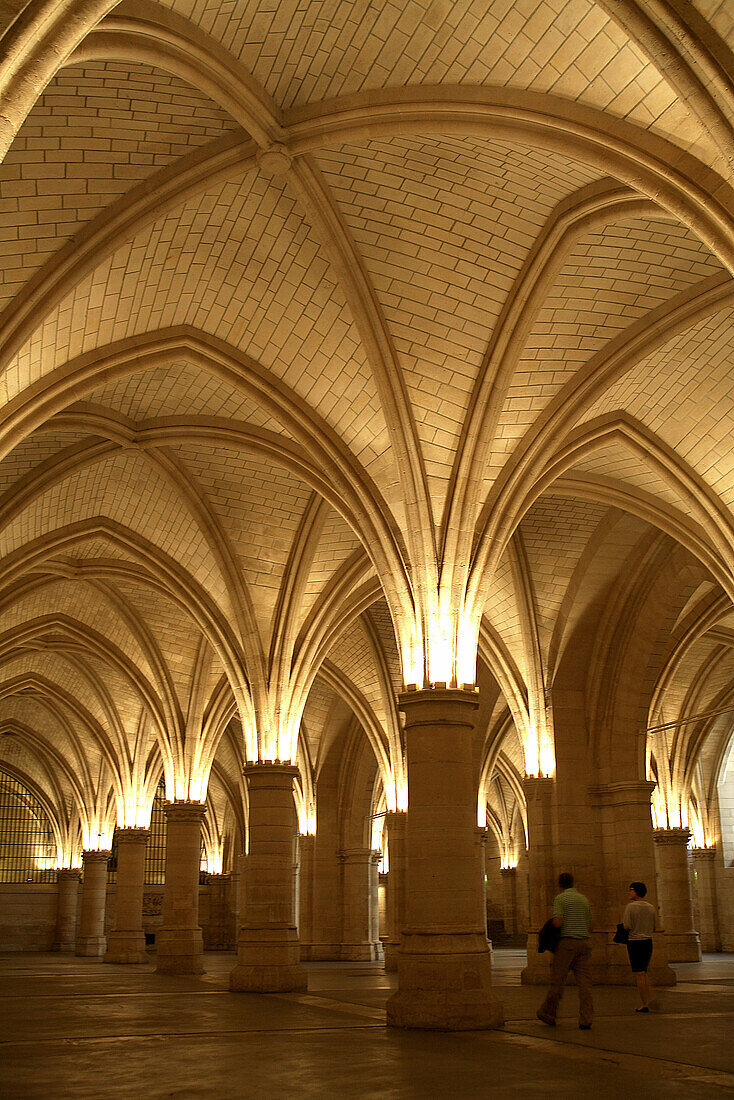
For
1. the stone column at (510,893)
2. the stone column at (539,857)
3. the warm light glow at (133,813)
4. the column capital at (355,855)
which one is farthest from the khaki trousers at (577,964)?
the stone column at (510,893)

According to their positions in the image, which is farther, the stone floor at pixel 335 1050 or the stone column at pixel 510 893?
the stone column at pixel 510 893

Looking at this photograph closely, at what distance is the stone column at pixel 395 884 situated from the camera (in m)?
26.6

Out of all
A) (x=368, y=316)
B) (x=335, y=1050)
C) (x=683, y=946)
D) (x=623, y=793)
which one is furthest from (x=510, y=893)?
(x=335, y=1050)

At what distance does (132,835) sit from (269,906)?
527 inches

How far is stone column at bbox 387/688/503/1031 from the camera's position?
1241 centimetres

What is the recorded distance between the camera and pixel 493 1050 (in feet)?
31.9

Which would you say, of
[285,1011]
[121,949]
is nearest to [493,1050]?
[285,1011]

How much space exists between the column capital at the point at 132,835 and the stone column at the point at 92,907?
6522mm

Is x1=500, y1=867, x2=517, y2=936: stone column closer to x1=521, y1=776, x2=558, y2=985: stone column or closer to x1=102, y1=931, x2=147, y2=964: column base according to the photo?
x1=102, y1=931, x2=147, y2=964: column base

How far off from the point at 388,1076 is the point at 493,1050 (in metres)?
2.02

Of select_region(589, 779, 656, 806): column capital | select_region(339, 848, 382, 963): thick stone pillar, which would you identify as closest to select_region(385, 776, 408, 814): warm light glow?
select_region(339, 848, 382, 963): thick stone pillar

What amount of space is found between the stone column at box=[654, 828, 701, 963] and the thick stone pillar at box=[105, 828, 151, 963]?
1399cm

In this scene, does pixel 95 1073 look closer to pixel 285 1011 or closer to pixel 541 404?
pixel 285 1011

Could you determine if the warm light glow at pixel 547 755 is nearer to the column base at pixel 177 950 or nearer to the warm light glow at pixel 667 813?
the column base at pixel 177 950
